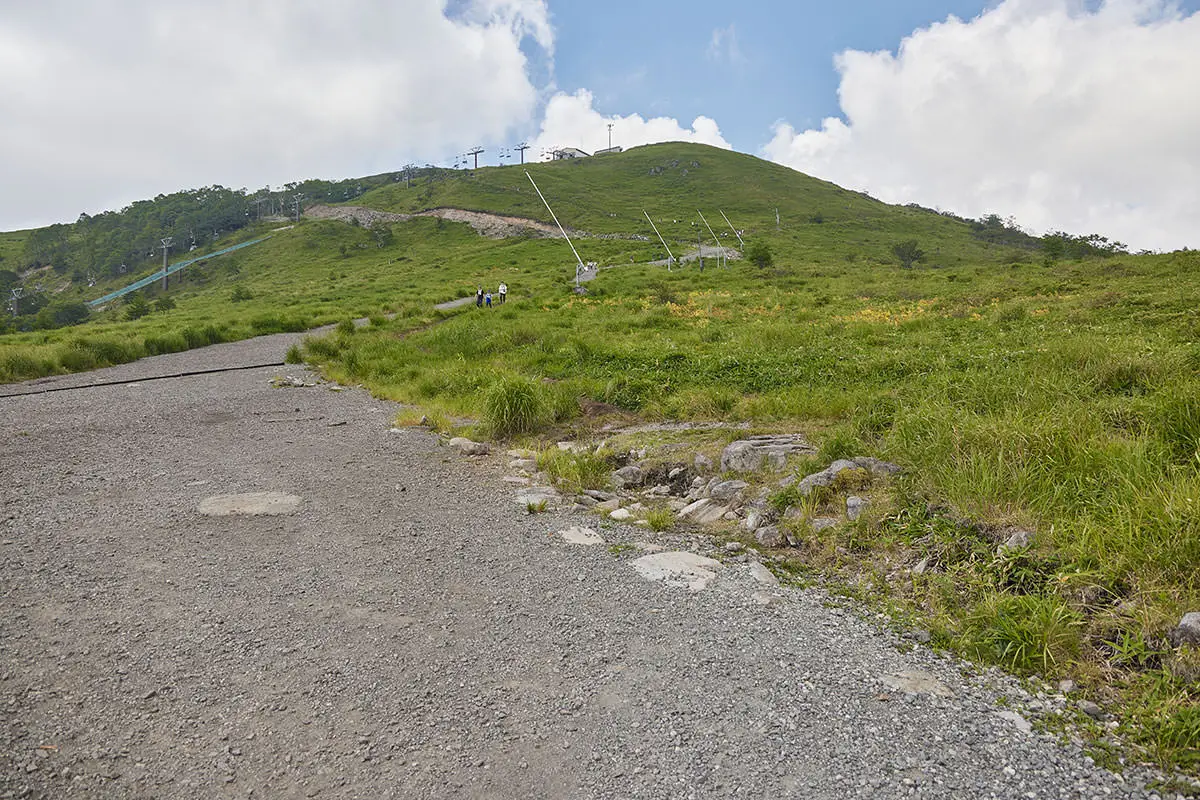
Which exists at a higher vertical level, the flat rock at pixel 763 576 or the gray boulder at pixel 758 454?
the gray boulder at pixel 758 454

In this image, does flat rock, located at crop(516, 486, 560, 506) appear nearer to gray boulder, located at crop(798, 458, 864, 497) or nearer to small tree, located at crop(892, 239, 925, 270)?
gray boulder, located at crop(798, 458, 864, 497)

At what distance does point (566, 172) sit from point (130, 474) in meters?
177

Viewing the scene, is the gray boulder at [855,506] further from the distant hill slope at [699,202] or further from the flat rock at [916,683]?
the distant hill slope at [699,202]

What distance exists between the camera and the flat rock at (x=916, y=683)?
4.17 meters

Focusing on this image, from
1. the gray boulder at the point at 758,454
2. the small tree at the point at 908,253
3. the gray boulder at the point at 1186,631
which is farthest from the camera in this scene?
the small tree at the point at 908,253

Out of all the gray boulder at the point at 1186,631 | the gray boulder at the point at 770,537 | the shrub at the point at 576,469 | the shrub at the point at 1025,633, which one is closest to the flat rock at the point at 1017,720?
the shrub at the point at 1025,633

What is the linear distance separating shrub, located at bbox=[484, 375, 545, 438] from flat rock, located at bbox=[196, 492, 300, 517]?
353cm

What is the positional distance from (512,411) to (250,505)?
427 centimetres

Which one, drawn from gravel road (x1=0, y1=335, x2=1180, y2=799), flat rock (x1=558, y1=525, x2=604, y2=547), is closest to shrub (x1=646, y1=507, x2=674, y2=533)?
gravel road (x1=0, y1=335, x2=1180, y2=799)

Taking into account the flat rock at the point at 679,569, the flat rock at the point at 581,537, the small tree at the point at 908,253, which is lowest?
the flat rock at the point at 581,537

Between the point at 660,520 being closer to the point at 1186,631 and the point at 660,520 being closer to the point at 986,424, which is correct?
the point at 986,424

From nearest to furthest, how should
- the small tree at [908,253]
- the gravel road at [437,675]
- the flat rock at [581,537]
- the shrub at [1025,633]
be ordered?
the gravel road at [437,675], the shrub at [1025,633], the flat rock at [581,537], the small tree at [908,253]

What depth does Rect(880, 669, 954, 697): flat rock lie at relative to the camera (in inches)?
164

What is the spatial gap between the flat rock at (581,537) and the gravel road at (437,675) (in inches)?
4.1
